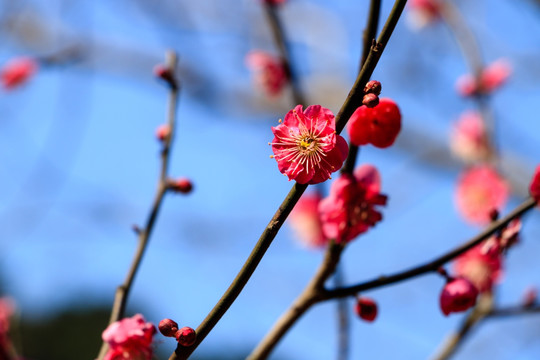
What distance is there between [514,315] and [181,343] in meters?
1.23

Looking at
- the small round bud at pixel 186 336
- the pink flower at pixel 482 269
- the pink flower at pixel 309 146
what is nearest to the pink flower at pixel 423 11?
the pink flower at pixel 482 269

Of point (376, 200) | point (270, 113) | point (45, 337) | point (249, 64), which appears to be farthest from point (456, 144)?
point (45, 337)

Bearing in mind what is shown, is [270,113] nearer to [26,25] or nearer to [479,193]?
[26,25]

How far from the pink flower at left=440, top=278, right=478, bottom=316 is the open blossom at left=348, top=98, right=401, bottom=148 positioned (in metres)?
0.38

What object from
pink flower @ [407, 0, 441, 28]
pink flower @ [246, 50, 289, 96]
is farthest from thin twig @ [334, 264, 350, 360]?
pink flower @ [407, 0, 441, 28]

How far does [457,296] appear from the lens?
130 centimetres

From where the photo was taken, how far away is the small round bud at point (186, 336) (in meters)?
0.92

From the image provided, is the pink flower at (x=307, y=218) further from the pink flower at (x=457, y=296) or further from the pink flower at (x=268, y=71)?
the pink flower at (x=457, y=296)

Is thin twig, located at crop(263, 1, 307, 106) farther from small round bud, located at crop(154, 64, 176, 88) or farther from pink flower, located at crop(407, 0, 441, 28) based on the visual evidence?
pink flower, located at crop(407, 0, 441, 28)

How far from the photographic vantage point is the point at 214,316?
0.93 metres

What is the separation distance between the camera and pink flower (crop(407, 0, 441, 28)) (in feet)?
15.3

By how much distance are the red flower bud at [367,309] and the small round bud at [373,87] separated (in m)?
0.64

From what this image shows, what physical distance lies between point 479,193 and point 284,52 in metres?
1.25

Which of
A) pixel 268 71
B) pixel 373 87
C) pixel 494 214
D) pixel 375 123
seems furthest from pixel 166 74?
pixel 268 71
